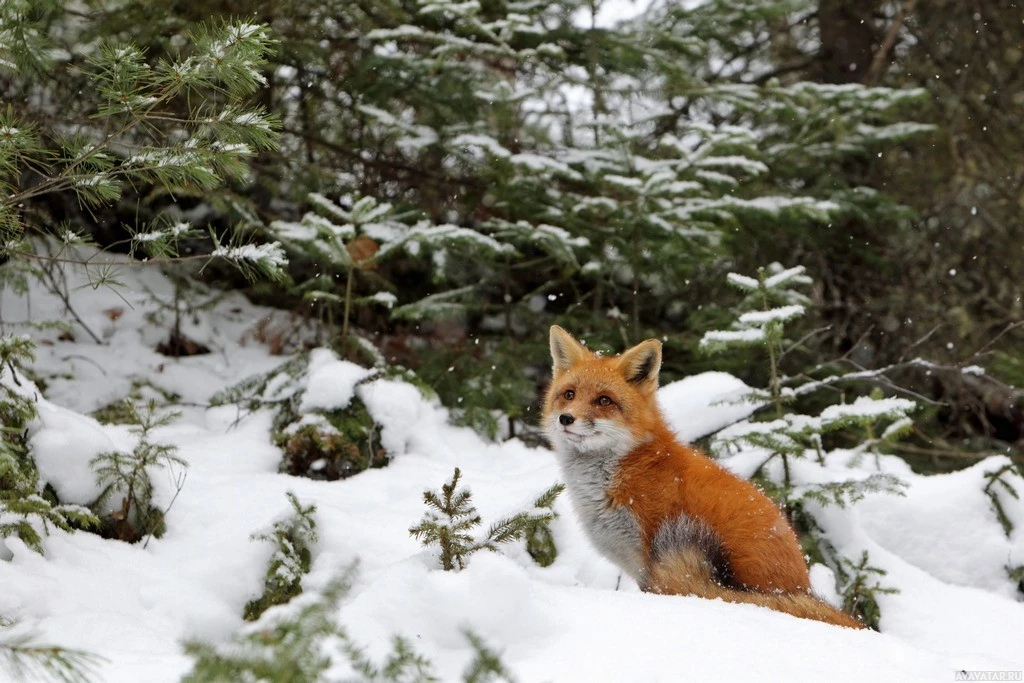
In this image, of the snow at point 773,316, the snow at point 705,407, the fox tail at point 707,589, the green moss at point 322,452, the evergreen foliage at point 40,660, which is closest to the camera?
the evergreen foliage at point 40,660

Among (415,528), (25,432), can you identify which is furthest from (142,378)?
(415,528)

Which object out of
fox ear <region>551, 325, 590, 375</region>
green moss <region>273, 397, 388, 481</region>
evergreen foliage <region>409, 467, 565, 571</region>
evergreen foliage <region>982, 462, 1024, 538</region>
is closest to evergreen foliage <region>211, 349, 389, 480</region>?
green moss <region>273, 397, 388, 481</region>

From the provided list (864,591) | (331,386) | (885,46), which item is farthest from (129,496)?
(885,46)

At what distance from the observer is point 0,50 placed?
A: 330 centimetres

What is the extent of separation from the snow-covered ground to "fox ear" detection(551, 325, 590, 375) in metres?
0.81

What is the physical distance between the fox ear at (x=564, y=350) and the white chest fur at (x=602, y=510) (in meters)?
0.66

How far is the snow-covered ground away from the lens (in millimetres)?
2414

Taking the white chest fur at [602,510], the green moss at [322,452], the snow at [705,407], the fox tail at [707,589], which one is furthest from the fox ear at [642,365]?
the green moss at [322,452]

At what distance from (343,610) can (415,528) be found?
1.58ft

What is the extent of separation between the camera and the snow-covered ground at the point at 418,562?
241cm

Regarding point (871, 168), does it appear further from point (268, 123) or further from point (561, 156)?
point (268, 123)

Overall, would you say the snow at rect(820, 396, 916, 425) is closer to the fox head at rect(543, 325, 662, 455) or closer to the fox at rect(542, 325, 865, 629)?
the fox at rect(542, 325, 865, 629)

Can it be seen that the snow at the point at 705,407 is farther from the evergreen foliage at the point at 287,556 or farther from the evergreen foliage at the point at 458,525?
the evergreen foliage at the point at 287,556

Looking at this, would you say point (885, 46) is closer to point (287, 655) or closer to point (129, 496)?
point (129, 496)
